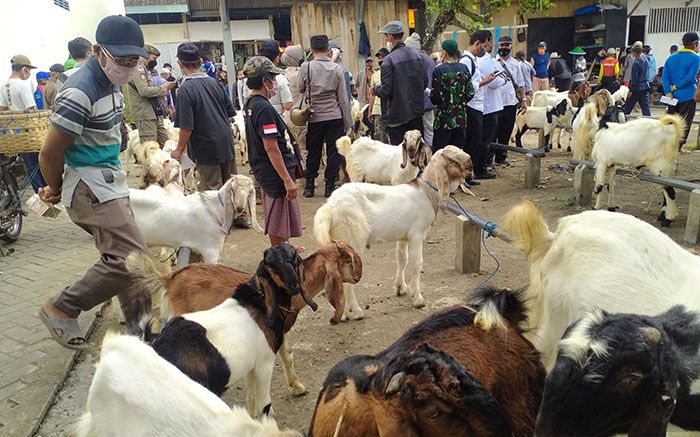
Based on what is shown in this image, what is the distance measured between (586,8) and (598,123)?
14.2m

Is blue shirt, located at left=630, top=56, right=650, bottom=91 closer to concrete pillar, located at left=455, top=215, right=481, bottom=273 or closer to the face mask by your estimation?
concrete pillar, located at left=455, top=215, right=481, bottom=273

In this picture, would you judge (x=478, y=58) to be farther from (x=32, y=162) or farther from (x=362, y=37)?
(x=32, y=162)

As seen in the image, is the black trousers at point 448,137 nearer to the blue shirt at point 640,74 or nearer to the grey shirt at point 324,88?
the grey shirt at point 324,88

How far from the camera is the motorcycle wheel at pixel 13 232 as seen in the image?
6848mm

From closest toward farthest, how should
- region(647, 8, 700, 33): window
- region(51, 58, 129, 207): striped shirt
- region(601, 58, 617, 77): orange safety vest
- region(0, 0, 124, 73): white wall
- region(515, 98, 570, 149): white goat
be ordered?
→ region(51, 58, 129, 207): striped shirt, region(0, 0, 124, 73): white wall, region(515, 98, 570, 149): white goat, region(601, 58, 617, 77): orange safety vest, region(647, 8, 700, 33): window

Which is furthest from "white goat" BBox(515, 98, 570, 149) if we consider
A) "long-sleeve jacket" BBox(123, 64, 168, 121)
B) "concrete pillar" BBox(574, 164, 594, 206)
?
"long-sleeve jacket" BBox(123, 64, 168, 121)

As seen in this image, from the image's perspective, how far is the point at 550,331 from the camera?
290 cm

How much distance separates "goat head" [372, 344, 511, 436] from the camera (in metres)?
1.58

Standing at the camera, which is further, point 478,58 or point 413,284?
point 478,58

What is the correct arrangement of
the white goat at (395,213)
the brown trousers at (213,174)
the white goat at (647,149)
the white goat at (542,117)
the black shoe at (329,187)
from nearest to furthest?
the white goat at (395,213)
the brown trousers at (213,174)
the white goat at (647,149)
the black shoe at (329,187)
the white goat at (542,117)

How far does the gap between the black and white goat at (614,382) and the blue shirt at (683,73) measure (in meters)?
10.0

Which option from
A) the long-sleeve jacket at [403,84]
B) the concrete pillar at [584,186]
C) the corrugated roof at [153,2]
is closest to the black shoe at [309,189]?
the long-sleeve jacket at [403,84]

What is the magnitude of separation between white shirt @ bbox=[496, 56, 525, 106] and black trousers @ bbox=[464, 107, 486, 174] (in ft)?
4.09

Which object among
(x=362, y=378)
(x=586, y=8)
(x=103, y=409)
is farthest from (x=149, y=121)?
(x=586, y=8)
